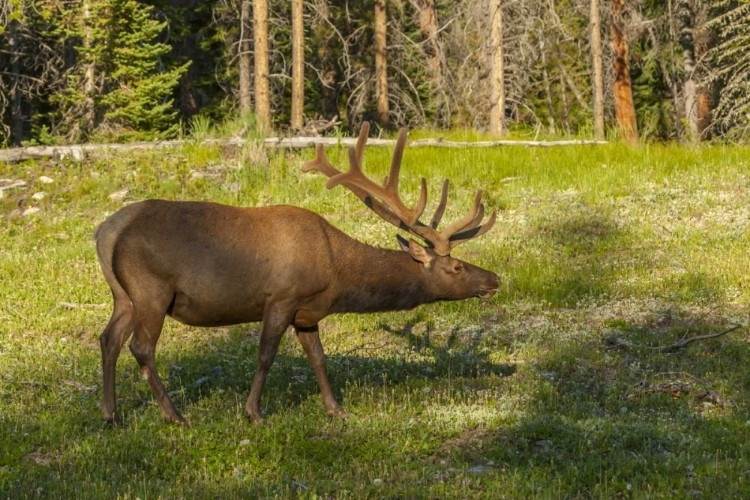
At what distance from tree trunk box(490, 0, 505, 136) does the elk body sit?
56.0 feet

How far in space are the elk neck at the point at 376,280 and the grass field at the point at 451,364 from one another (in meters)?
0.84

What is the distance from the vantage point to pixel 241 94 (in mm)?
29938

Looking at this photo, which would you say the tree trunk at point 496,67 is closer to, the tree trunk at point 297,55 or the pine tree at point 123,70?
the tree trunk at point 297,55

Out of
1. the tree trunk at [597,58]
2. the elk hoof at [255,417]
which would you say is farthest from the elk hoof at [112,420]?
the tree trunk at [597,58]

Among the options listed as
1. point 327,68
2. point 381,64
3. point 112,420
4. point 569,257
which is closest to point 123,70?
point 381,64

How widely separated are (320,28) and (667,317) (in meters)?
27.1

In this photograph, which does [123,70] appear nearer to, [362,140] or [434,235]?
[362,140]

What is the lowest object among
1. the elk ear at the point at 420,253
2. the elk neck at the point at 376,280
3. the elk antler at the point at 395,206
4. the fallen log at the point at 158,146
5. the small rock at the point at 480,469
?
the small rock at the point at 480,469

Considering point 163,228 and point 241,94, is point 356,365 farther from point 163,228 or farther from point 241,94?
point 241,94

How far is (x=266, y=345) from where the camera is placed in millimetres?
8602

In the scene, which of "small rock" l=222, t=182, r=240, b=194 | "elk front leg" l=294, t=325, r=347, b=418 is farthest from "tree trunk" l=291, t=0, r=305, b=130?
"elk front leg" l=294, t=325, r=347, b=418

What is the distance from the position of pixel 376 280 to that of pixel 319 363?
37.0 inches

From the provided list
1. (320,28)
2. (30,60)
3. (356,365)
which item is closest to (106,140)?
(30,60)

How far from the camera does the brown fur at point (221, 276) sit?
8336 millimetres
